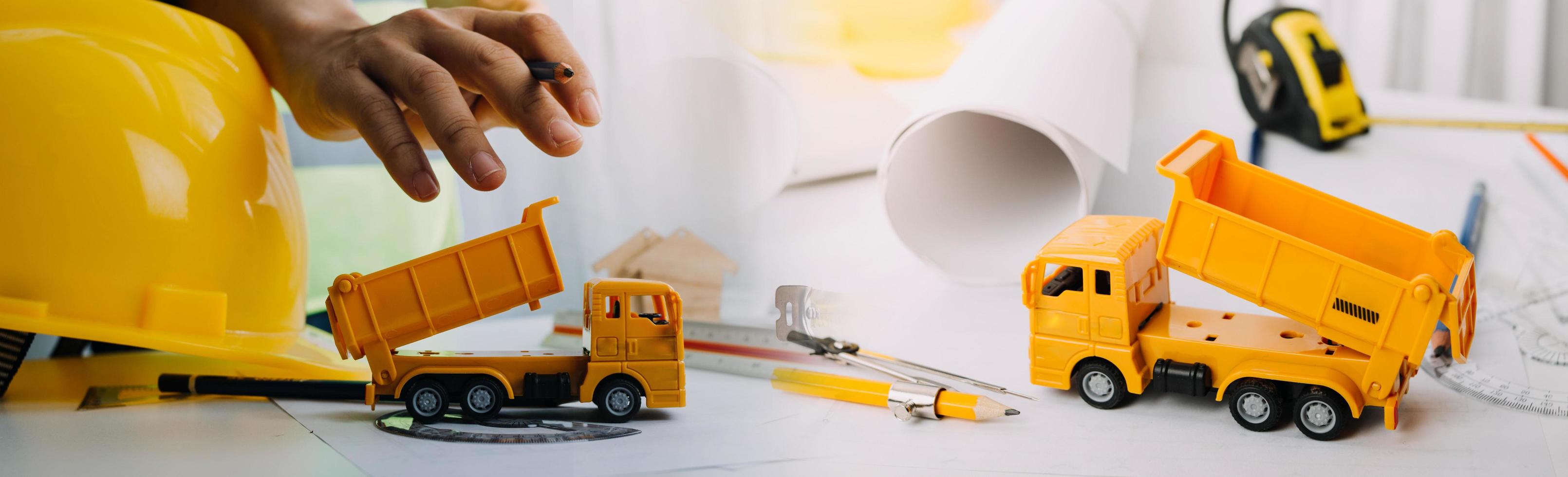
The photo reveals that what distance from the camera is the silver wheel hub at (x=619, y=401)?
1385mm

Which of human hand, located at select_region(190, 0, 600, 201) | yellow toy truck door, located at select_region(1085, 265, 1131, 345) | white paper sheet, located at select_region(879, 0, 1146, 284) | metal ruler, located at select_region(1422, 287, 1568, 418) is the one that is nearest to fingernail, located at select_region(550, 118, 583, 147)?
human hand, located at select_region(190, 0, 600, 201)

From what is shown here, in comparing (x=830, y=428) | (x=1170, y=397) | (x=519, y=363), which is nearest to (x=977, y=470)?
(x=830, y=428)

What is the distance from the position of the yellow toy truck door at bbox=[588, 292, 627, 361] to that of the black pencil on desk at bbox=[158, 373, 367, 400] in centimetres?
39

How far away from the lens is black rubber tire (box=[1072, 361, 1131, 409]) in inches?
58.2

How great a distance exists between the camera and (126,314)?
59.5 inches

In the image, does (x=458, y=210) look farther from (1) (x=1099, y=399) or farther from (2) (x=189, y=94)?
(1) (x=1099, y=399)

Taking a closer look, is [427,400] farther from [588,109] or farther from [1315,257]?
[1315,257]

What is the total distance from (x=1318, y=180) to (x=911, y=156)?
1.18m

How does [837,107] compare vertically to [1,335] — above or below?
above

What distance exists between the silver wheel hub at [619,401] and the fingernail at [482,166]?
0.33 m

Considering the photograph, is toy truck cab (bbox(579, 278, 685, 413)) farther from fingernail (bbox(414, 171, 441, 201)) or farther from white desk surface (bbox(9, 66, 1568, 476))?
fingernail (bbox(414, 171, 441, 201))

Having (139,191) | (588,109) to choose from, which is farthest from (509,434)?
(139,191)

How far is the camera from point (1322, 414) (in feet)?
4.42

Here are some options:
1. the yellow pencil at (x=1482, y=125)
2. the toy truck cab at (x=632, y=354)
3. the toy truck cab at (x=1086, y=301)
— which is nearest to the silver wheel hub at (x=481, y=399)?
the toy truck cab at (x=632, y=354)
